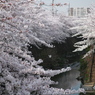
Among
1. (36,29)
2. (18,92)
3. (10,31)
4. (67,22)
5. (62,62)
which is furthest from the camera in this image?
(67,22)

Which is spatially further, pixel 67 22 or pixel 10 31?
pixel 67 22

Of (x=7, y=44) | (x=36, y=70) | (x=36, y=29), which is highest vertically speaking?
(x=7, y=44)

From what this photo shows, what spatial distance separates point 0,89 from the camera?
186 inches

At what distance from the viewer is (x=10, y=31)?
538 cm

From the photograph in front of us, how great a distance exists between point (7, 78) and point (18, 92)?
352 mm

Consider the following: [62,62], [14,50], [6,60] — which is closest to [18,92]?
[6,60]

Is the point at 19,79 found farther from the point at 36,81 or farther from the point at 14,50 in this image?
the point at 14,50

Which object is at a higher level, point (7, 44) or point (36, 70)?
point (7, 44)

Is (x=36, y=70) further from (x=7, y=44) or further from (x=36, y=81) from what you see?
(x=7, y=44)

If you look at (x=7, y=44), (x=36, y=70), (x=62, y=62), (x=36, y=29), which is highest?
(x=7, y=44)

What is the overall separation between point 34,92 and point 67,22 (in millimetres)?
25330

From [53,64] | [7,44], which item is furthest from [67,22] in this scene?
[7,44]

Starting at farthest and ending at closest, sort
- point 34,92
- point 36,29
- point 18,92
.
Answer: point 36,29, point 34,92, point 18,92

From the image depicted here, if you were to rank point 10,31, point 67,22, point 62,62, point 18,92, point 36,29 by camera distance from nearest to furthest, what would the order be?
point 18,92, point 10,31, point 36,29, point 62,62, point 67,22
